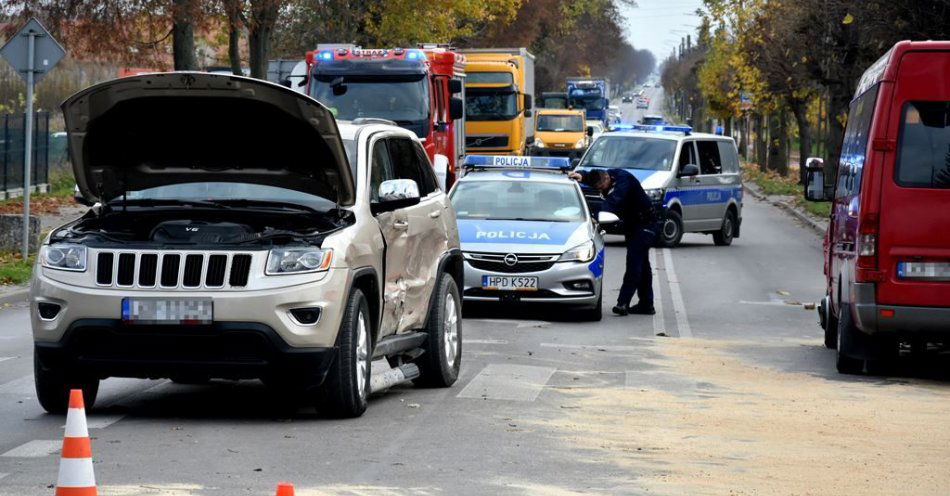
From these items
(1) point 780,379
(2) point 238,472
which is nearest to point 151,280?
(2) point 238,472

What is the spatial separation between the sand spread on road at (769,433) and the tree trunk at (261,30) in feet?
73.1

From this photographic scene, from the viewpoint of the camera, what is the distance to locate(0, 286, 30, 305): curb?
60.4 ft

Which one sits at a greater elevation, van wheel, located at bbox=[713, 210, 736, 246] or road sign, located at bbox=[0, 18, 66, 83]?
road sign, located at bbox=[0, 18, 66, 83]

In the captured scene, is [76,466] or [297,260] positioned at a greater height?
[297,260]

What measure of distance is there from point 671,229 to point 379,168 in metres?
18.4

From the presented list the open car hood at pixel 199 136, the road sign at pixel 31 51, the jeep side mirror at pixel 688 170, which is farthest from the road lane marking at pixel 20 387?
the jeep side mirror at pixel 688 170

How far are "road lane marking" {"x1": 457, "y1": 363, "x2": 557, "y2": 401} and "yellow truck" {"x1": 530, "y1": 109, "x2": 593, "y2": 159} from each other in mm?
44289

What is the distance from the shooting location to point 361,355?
9672 mm

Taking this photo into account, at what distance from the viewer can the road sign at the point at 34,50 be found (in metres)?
20.7

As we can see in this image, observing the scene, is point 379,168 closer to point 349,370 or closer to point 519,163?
point 349,370

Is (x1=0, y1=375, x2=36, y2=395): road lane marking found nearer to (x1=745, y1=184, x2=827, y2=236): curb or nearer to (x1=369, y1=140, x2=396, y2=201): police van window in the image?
(x1=369, y1=140, x2=396, y2=201): police van window

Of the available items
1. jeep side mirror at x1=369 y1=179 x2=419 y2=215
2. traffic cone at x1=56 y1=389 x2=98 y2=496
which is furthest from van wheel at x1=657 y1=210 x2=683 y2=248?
traffic cone at x1=56 y1=389 x2=98 y2=496

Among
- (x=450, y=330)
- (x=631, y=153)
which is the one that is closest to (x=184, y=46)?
(x=631, y=153)

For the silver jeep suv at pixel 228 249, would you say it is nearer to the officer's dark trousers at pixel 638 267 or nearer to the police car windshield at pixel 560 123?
the officer's dark trousers at pixel 638 267
